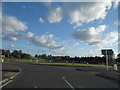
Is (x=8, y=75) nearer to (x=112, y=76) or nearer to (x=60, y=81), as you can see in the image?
(x=60, y=81)

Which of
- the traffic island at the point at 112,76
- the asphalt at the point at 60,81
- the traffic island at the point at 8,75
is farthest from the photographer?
the traffic island at the point at 112,76

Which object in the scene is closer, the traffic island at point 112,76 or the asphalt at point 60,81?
the asphalt at point 60,81

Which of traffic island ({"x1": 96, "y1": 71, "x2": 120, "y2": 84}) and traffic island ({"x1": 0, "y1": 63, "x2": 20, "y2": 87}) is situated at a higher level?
traffic island ({"x1": 0, "y1": 63, "x2": 20, "y2": 87})

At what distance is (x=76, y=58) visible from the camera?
171 m

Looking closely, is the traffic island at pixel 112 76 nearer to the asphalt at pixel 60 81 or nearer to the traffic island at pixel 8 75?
the asphalt at pixel 60 81

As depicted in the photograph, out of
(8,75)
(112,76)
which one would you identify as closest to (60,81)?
(8,75)

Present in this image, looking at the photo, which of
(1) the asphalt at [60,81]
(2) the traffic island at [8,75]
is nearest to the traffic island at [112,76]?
(1) the asphalt at [60,81]

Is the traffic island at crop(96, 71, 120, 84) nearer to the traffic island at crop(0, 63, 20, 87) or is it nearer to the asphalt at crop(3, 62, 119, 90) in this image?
the asphalt at crop(3, 62, 119, 90)

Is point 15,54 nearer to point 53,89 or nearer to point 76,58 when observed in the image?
point 76,58

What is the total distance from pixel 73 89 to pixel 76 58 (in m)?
161

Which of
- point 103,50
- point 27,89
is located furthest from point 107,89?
point 103,50

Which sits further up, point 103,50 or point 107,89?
point 103,50

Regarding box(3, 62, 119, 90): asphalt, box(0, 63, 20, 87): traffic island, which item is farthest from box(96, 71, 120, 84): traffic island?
box(0, 63, 20, 87): traffic island

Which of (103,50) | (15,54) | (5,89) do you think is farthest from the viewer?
(15,54)
